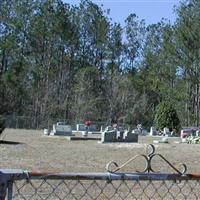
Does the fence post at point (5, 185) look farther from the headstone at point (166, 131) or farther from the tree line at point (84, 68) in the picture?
the tree line at point (84, 68)

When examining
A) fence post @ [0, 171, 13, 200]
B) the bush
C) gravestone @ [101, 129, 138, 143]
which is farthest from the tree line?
fence post @ [0, 171, 13, 200]

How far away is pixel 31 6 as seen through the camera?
218 ft

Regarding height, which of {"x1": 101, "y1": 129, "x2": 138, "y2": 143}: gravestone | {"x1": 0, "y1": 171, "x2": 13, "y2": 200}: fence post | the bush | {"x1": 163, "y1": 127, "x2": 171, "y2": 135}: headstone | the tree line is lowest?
{"x1": 0, "y1": 171, "x2": 13, "y2": 200}: fence post

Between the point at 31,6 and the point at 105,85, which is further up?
the point at 31,6

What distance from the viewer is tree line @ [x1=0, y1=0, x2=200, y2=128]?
213 ft

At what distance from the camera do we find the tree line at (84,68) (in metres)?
64.9

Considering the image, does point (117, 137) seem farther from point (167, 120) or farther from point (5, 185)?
point (5, 185)

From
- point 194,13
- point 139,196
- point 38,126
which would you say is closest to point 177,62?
point 194,13

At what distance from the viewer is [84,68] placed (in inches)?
2734

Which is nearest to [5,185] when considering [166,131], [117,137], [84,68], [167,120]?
[117,137]

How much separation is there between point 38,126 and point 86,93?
8.98m

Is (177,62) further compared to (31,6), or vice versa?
(31,6)

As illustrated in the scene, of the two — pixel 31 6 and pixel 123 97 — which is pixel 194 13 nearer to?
pixel 123 97

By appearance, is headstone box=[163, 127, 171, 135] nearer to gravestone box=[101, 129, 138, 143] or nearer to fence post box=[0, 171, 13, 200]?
gravestone box=[101, 129, 138, 143]
